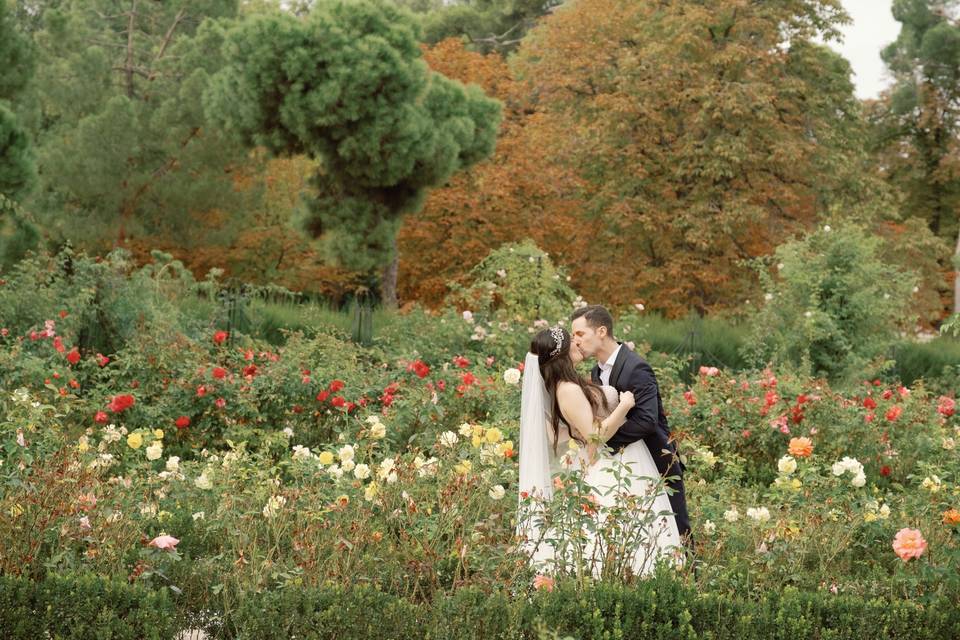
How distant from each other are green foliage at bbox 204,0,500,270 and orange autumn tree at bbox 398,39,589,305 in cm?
111

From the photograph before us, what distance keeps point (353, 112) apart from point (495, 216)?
3634mm

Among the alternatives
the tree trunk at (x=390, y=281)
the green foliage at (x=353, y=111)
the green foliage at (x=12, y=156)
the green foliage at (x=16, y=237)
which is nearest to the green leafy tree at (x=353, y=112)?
the green foliage at (x=353, y=111)

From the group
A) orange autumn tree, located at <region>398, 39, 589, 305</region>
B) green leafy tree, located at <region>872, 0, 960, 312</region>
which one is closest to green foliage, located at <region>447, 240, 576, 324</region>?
orange autumn tree, located at <region>398, 39, 589, 305</region>

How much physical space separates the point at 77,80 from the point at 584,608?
A: 1962cm

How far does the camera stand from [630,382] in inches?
201

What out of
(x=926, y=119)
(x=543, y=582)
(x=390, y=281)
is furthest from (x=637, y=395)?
(x=926, y=119)

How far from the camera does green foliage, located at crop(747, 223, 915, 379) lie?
1317 cm

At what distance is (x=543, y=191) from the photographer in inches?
825

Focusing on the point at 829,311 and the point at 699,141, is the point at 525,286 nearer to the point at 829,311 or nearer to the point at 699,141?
the point at 829,311

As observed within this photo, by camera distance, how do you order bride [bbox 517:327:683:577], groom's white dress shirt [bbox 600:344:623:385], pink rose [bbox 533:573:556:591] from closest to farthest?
pink rose [bbox 533:573:556:591], bride [bbox 517:327:683:577], groom's white dress shirt [bbox 600:344:623:385]

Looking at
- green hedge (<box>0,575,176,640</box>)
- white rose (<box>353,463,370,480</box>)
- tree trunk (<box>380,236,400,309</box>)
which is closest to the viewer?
green hedge (<box>0,575,176,640</box>)

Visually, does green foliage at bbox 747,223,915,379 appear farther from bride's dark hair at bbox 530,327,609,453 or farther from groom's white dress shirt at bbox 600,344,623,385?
bride's dark hair at bbox 530,327,609,453

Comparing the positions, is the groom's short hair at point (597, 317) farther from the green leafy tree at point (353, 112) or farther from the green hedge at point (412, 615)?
the green leafy tree at point (353, 112)

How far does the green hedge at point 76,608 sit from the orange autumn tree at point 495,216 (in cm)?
1644
